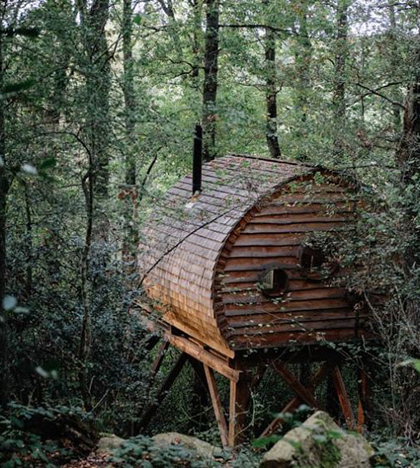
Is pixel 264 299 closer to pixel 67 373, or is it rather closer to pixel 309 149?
pixel 309 149

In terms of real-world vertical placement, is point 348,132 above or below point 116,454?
above

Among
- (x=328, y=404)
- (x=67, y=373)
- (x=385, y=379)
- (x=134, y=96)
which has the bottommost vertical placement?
(x=328, y=404)

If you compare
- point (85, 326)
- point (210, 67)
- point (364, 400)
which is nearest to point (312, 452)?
point (85, 326)

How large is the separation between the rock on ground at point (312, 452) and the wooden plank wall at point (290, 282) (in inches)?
189

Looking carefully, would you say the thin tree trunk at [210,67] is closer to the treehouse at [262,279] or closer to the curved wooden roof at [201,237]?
the curved wooden roof at [201,237]

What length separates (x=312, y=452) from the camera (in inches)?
157

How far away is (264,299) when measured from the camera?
9.56 metres

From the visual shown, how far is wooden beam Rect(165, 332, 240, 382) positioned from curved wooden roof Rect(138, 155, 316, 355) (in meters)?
0.24

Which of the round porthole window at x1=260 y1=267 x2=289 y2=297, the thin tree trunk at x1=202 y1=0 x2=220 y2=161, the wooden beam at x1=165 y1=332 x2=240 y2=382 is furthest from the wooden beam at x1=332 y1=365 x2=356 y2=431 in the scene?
the thin tree trunk at x1=202 y1=0 x2=220 y2=161

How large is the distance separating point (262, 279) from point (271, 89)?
6.06 m

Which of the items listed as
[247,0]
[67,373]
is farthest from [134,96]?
[247,0]

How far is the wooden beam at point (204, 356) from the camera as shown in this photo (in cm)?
952

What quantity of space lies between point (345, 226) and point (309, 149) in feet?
4.42

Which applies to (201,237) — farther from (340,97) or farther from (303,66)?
(303,66)
